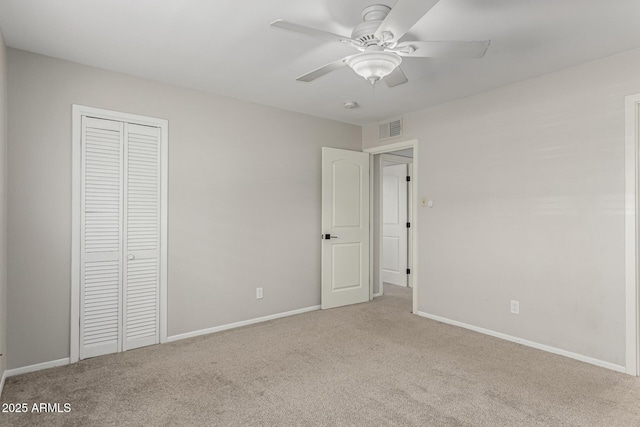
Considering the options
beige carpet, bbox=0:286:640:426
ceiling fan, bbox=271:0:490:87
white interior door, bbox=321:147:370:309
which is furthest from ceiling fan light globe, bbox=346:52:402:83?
white interior door, bbox=321:147:370:309

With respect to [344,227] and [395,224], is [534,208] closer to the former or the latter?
[344,227]

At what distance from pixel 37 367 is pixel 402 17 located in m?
3.49

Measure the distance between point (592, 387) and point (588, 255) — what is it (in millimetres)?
1022

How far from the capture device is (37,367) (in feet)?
9.40

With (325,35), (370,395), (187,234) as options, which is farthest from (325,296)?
(325,35)

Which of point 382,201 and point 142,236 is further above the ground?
point 382,201

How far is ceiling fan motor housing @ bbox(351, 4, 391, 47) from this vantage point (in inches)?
83.0

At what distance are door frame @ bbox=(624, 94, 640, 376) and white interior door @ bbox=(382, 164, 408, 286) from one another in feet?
11.4

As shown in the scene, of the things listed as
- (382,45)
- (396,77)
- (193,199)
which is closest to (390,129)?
(396,77)

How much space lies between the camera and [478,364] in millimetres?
2977

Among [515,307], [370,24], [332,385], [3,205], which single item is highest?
[370,24]

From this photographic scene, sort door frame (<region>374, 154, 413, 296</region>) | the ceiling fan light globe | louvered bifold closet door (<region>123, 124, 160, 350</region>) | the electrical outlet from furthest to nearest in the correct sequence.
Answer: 1. door frame (<region>374, 154, 413, 296</region>)
2. the electrical outlet
3. louvered bifold closet door (<region>123, 124, 160, 350</region>)
4. the ceiling fan light globe

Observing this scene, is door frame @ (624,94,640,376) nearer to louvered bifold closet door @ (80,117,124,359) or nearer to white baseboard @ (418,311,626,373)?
white baseboard @ (418,311,626,373)

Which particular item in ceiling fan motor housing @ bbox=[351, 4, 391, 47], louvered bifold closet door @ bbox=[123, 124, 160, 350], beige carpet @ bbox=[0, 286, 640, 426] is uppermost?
ceiling fan motor housing @ bbox=[351, 4, 391, 47]
